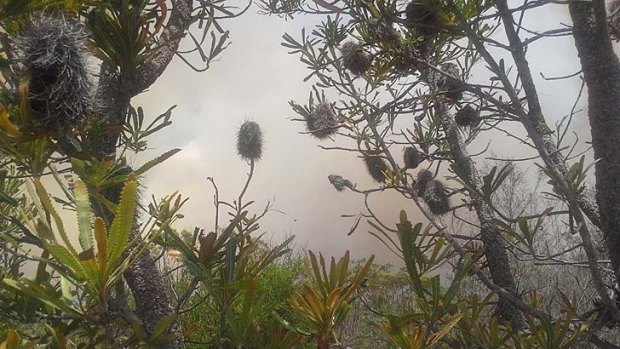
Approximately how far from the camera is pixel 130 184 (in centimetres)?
46

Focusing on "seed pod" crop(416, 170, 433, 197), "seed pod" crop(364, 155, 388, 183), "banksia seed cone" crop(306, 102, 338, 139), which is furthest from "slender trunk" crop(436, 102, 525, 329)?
"banksia seed cone" crop(306, 102, 338, 139)

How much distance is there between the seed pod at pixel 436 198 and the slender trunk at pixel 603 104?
1.37 meters

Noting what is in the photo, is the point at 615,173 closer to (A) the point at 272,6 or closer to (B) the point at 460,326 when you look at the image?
(B) the point at 460,326

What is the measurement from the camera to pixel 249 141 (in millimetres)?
2729

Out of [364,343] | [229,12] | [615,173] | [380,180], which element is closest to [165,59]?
[229,12]

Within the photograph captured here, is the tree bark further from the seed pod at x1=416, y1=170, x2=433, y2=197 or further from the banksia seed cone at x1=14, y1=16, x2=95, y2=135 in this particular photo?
the seed pod at x1=416, y1=170, x2=433, y2=197

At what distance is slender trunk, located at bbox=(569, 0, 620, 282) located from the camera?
3.35ft

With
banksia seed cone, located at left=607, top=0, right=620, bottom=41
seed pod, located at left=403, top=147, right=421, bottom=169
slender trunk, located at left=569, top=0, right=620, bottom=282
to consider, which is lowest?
slender trunk, located at left=569, top=0, right=620, bottom=282

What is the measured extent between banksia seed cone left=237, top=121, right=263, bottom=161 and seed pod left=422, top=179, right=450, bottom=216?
915 millimetres

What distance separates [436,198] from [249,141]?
1.04 meters

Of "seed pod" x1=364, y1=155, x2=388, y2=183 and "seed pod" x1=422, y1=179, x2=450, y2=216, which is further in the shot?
"seed pod" x1=364, y1=155, x2=388, y2=183

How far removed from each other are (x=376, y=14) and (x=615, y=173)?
2.34ft

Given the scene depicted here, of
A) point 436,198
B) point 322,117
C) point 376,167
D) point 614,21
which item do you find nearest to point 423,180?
point 436,198

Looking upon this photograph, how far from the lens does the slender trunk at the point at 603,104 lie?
102cm
